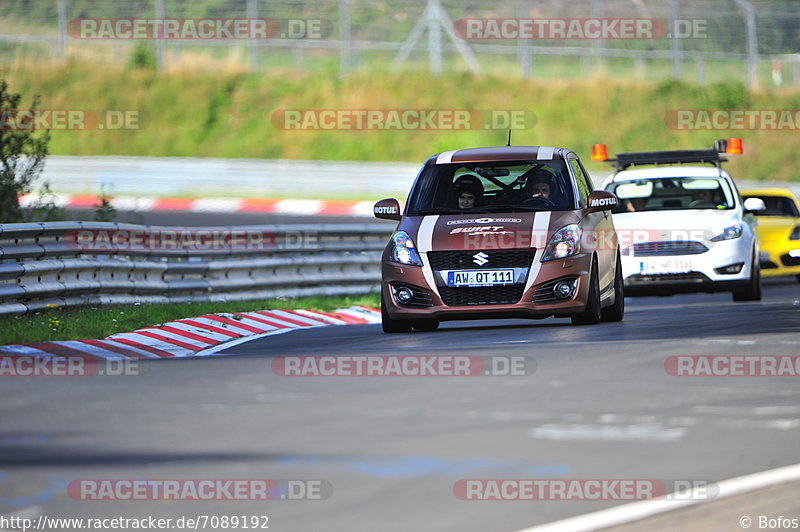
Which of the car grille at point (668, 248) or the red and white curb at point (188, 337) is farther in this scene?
the car grille at point (668, 248)

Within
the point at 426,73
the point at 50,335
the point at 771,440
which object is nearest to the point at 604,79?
the point at 426,73

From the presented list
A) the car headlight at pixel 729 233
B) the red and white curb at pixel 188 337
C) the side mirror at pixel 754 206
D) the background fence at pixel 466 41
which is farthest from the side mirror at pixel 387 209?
the background fence at pixel 466 41

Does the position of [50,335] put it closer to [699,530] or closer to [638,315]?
[638,315]

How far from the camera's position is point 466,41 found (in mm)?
45531

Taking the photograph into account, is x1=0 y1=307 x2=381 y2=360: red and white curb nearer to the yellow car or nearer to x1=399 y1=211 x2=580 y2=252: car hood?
x1=399 y1=211 x2=580 y2=252: car hood

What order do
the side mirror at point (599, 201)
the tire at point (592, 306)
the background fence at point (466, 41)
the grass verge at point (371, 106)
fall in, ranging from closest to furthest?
the tire at point (592, 306)
the side mirror at point (599, 201)
the background fence at point (466, 41)
the grass verge at point (371, 106)

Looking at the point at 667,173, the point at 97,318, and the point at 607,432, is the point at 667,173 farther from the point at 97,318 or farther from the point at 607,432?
the point at 607,432

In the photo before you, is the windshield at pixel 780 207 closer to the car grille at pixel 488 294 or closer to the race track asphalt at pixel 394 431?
the car grille at pixel 488 294

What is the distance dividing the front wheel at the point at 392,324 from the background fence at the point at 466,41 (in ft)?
87.9

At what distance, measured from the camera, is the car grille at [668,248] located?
17797mm

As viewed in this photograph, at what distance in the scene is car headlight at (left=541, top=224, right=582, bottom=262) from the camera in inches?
532

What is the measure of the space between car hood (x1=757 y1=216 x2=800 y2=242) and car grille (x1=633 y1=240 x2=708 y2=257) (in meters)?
4.41

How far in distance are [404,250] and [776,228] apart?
32.1ft

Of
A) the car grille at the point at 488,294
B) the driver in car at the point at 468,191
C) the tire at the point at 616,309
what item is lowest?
the tire at the point at 616,309
